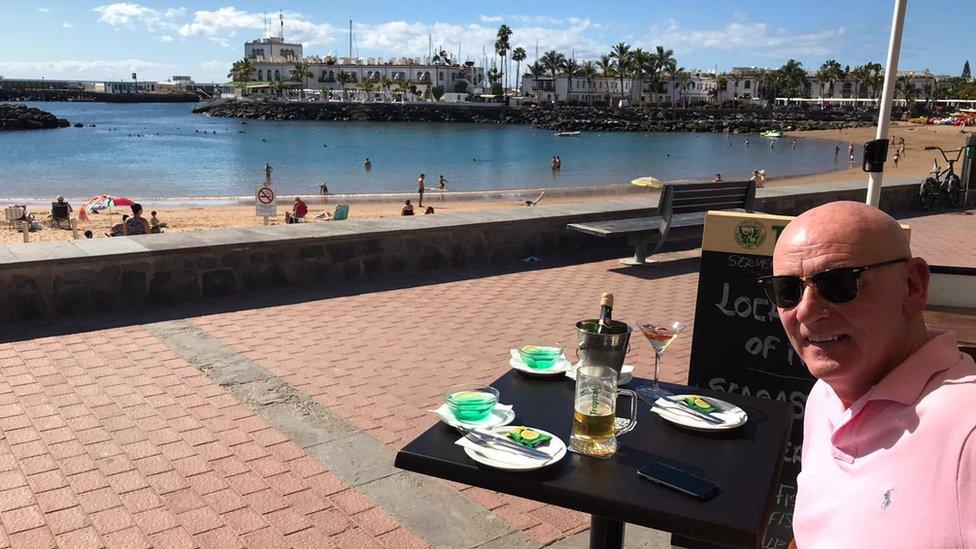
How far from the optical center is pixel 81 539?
125 inches

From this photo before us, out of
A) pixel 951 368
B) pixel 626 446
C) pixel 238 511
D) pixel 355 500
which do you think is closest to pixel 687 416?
pixel 626 446

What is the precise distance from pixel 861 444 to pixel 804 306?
33 centimetres

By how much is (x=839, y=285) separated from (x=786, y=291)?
0.15 meters

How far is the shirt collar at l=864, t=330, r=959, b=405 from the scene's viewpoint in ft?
5.21

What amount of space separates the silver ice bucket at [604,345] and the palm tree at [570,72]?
16077cm

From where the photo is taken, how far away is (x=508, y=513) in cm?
351

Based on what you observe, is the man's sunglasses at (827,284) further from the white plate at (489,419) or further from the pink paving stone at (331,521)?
the pink paving stone at (331,521)

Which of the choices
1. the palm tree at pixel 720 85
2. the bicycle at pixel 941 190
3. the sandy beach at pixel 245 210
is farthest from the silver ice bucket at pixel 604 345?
the palm tree at pixel 720 85

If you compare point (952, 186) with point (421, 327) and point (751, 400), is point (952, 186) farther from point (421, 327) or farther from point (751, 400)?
point (751, 400)

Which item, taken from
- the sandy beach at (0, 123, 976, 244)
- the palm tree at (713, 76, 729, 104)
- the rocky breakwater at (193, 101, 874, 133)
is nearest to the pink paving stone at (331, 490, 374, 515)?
the sandy beach at (0, 123, 976, 244)

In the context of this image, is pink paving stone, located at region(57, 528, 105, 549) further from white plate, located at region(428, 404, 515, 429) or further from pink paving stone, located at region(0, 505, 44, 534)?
white plate, located at region(428, 404, 515, 429)

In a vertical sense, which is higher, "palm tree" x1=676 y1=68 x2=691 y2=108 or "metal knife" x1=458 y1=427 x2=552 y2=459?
"palm tree" x1=676 y1=68 x2=691 y2=108

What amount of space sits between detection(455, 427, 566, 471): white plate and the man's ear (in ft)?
3.34

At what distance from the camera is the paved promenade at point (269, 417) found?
11.0 feet
